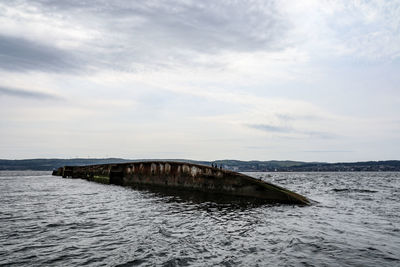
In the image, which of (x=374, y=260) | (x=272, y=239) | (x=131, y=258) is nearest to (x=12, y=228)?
(x=131, y=258)

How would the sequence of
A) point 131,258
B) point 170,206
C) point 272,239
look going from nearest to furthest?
point 131,258
point 272,239
point 170,206

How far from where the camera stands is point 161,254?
6.38m

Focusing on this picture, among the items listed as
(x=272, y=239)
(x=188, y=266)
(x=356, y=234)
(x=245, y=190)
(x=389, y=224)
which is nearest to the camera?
(x=188, y=266)

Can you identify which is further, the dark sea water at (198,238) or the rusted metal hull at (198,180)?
the rusted metal hull at (198,180)

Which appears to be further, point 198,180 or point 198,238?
point 198,180

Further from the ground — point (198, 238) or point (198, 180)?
point (198, 180)

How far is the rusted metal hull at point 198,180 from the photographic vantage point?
16.0 meters

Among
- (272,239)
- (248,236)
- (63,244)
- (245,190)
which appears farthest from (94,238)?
(245,190)

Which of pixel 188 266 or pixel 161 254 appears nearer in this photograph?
pixel 188 266

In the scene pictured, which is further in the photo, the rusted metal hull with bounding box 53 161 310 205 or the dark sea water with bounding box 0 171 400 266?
the rusted metal hull with bounding box 53 161 310 205

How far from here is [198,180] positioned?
65.9ft

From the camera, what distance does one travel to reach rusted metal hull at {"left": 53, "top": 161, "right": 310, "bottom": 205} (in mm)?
16031

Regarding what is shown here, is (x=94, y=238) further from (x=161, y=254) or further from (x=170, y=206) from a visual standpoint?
(x=170, y=206)

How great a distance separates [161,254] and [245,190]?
11.5 meters
